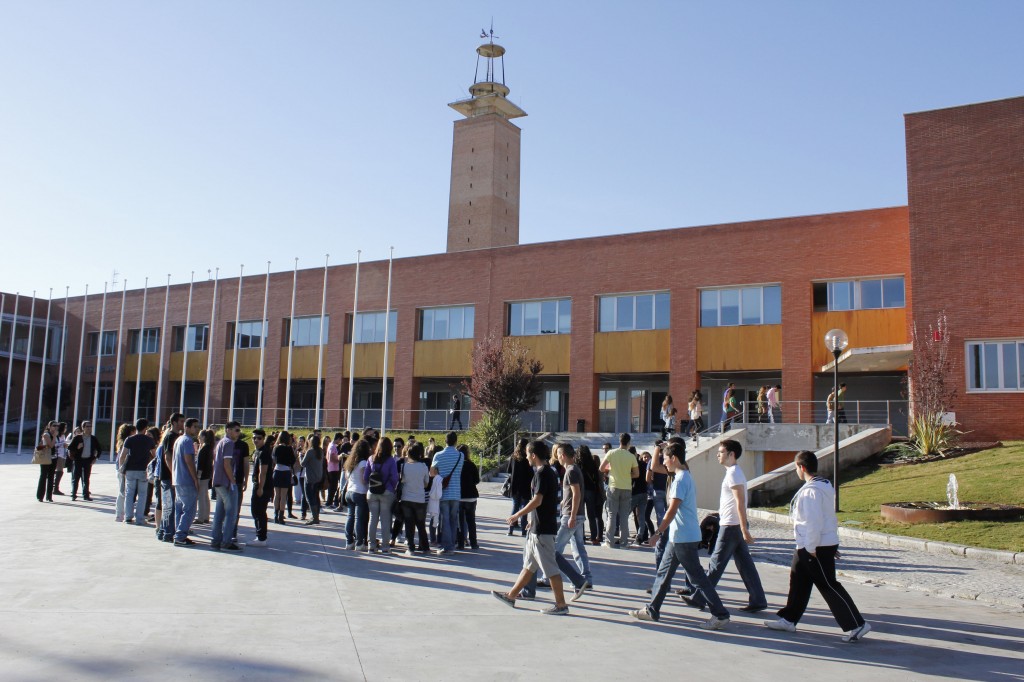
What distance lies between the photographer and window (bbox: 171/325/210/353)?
4756 centimetres

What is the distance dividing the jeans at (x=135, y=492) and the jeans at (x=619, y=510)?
7703mm

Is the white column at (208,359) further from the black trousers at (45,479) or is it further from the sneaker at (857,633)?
the sneaker at (857,633)

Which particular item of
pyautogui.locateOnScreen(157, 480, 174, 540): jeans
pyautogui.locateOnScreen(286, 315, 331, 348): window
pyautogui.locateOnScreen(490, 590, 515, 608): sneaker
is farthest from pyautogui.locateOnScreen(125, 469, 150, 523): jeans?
pyautogui.locateOnScreen(286, 315, 331, 348): window

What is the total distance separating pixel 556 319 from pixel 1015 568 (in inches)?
1000

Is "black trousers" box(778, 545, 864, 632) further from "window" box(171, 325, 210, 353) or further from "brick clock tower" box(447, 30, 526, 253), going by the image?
"brick clock tower" box(447, 30, 526, 253)

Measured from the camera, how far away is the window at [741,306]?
31312 millimetres

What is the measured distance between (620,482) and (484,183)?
51680 mm

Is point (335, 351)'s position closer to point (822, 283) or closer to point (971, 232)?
point (822, 283)

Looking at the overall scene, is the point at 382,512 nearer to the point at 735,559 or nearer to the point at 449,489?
the point at 449,489

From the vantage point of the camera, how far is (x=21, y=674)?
5.58 meters

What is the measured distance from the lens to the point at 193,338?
48.1m

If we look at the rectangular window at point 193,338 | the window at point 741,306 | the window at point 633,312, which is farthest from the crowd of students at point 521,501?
the rectangular window at point 193,338

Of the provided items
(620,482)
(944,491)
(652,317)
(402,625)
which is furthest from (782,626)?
(652,317)

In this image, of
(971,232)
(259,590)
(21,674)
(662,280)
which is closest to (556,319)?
(662,280)
